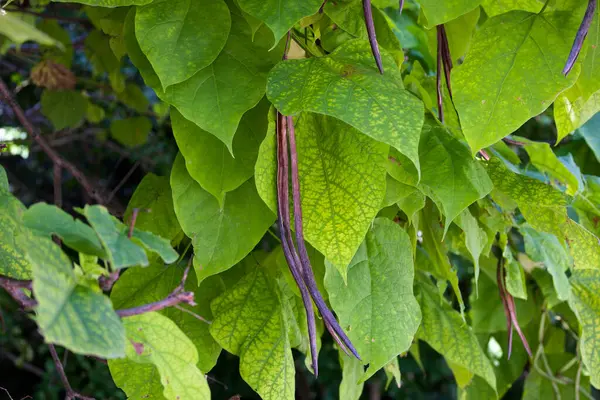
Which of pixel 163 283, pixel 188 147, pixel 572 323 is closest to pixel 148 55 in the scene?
pixel 188 147

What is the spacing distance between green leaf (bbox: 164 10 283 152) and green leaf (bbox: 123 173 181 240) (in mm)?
136

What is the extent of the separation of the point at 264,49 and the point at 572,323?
64 cm

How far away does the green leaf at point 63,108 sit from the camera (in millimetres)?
1240

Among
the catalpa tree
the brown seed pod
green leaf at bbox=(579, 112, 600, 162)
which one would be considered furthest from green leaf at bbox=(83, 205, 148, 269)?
the brown seed pod

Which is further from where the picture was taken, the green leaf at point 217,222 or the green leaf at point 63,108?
the green leaf at point 63,108

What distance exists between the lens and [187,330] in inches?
22.6

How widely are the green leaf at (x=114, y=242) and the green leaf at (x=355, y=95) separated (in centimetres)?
15

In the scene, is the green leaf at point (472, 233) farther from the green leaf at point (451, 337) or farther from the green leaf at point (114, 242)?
the green leaf at point (114, 242)

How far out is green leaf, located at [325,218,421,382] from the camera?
0.51 meters

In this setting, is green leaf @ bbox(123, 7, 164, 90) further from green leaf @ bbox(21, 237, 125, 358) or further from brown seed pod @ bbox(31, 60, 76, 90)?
brown seed pod @ bbox(31, 60, 76, 90)

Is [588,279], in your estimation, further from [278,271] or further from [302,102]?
[302,102]

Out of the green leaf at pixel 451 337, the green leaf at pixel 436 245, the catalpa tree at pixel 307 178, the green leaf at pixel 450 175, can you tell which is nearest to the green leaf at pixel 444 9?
the catalpa tree at pixel 307 178

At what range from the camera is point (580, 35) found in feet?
1.50

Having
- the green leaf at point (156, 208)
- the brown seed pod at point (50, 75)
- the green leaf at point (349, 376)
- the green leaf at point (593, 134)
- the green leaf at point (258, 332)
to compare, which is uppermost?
the green leaf at point (156, 208)
